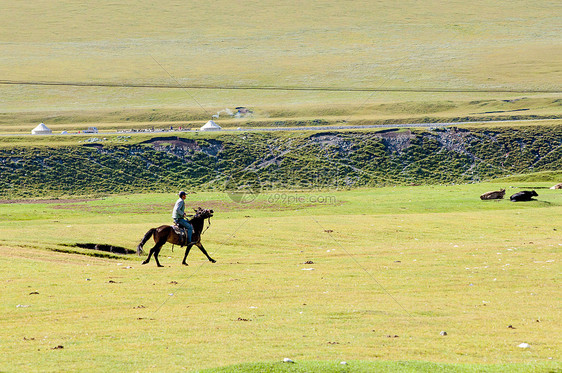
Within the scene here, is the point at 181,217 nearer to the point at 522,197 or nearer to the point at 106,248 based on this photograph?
the point at 106,248

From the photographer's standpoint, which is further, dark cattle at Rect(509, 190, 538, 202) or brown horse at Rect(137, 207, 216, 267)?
dark cattle at Rect(509, 190, 538, 202)

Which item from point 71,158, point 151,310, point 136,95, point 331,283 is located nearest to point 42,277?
point 151,310

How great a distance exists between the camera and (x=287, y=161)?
90.8 m

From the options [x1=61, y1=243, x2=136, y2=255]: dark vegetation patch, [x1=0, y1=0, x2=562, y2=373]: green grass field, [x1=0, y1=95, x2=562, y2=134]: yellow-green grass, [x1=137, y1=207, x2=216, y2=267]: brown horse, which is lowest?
[x1=61, y1=243, x2=136, y2=255]: dark vegetation patch

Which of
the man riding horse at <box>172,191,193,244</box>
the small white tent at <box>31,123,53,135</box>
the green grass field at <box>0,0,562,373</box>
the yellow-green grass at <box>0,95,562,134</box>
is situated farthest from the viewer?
the yellow-green grass at <box>0,95,562,134</box>

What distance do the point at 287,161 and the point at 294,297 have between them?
70293mm

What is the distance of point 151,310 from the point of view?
18.8m

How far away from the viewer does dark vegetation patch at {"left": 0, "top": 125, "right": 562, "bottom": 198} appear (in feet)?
273

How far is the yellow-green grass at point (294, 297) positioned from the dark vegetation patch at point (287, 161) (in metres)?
43.1

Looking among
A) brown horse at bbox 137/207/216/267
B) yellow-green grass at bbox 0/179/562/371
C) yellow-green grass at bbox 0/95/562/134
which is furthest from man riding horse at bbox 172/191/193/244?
yellow-green grass at bbox 0/95/562/134

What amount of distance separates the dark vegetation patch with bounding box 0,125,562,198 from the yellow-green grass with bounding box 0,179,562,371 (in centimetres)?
4309

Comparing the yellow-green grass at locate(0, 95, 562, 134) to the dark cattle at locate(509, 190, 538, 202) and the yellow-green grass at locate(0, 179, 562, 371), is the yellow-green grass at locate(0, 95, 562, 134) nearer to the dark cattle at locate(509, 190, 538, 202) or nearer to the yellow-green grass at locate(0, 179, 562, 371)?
the dark cattle at locate(509, 190, 538, 202)

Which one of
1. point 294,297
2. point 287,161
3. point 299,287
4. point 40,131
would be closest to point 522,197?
point 299,287

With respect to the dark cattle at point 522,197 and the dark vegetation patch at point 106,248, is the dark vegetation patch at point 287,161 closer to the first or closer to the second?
the dark cattle at point 522,197
